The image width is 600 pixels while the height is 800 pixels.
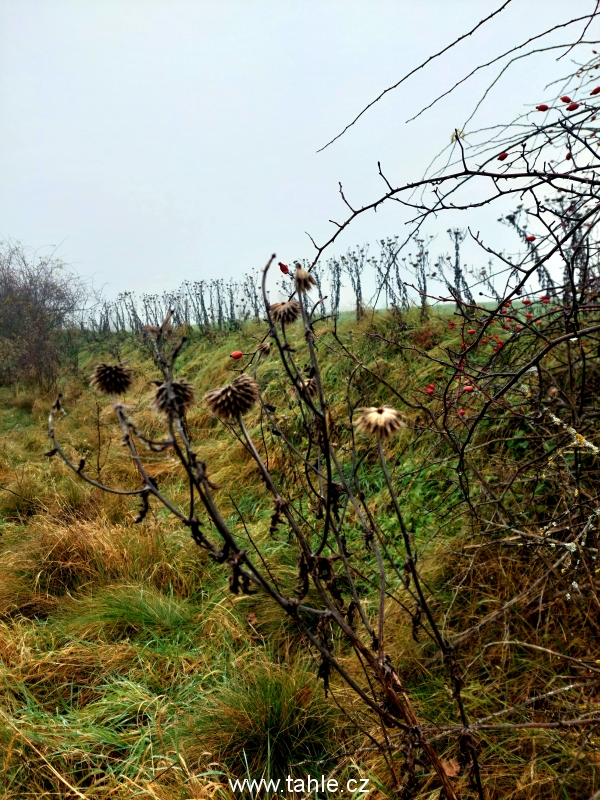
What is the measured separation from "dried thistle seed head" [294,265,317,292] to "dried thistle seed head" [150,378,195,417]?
312mm

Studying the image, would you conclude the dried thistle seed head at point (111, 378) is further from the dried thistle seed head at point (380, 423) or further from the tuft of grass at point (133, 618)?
the tuft of grass at point (133, 618)

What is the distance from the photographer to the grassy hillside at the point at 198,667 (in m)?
1.74

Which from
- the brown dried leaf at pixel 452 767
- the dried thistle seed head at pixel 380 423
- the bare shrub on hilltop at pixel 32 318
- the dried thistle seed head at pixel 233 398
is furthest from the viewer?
the bare shrub on hilltop at pixel 32 318

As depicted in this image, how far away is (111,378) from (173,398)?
0.41 m

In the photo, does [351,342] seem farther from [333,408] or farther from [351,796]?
[351,796]

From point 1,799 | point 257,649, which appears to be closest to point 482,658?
point 257,649

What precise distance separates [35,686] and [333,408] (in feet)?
10.8

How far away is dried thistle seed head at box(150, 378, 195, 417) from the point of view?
35.6 inches

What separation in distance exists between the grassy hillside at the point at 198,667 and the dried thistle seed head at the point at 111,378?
3.86ft

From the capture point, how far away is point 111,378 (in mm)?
1209

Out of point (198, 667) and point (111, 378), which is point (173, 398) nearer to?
point (111, 378)

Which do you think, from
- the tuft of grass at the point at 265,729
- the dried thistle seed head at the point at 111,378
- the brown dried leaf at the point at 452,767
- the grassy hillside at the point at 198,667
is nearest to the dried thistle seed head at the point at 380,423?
the dried thistle seed head at the point at 111,378

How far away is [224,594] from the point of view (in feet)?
9.80

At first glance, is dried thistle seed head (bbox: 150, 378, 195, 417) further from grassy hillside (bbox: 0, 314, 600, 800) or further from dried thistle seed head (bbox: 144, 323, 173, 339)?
grassy hillside (bbox: 0, 314, 600, 800)
